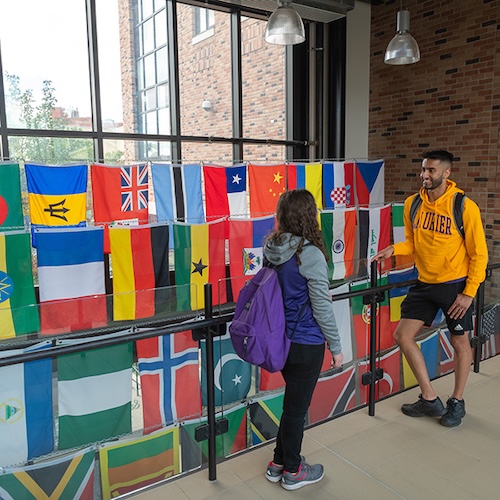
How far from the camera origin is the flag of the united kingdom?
4875mm

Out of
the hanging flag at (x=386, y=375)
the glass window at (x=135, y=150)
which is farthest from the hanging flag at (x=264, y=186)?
the hanging flag at (x=386, y=375)

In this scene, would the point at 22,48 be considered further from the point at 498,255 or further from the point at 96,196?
the point at 498,255

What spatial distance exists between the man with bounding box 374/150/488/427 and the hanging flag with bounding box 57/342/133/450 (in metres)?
1.46

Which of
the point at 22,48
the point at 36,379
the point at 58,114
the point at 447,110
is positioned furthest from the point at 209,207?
the point at 36,379

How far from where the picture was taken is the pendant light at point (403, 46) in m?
4.37

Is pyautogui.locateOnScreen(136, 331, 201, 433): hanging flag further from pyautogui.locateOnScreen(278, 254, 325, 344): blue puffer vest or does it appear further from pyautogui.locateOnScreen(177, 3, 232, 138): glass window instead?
pyautogui.locateOnScreen(177, 3, 232, 138): glass window

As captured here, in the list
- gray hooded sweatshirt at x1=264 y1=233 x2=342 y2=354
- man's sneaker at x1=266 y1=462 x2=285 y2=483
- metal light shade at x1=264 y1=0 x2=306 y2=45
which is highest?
metal light shade at x1=264 y1=0 x2=306 y2=45

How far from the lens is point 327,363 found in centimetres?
282

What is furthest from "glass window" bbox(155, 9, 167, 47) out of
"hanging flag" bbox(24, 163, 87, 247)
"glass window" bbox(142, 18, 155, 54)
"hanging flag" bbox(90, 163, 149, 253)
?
"hanging flag" bbox(24, 163, 87, 247)

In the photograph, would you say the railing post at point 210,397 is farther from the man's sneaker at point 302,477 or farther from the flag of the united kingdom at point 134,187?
the flag of the united kingdom at point 134,187

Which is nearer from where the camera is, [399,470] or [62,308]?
[62,308]

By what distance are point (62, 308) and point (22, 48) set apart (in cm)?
380

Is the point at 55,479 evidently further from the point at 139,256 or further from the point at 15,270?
the point at 139,256

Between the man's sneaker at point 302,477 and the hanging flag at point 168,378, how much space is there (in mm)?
498
